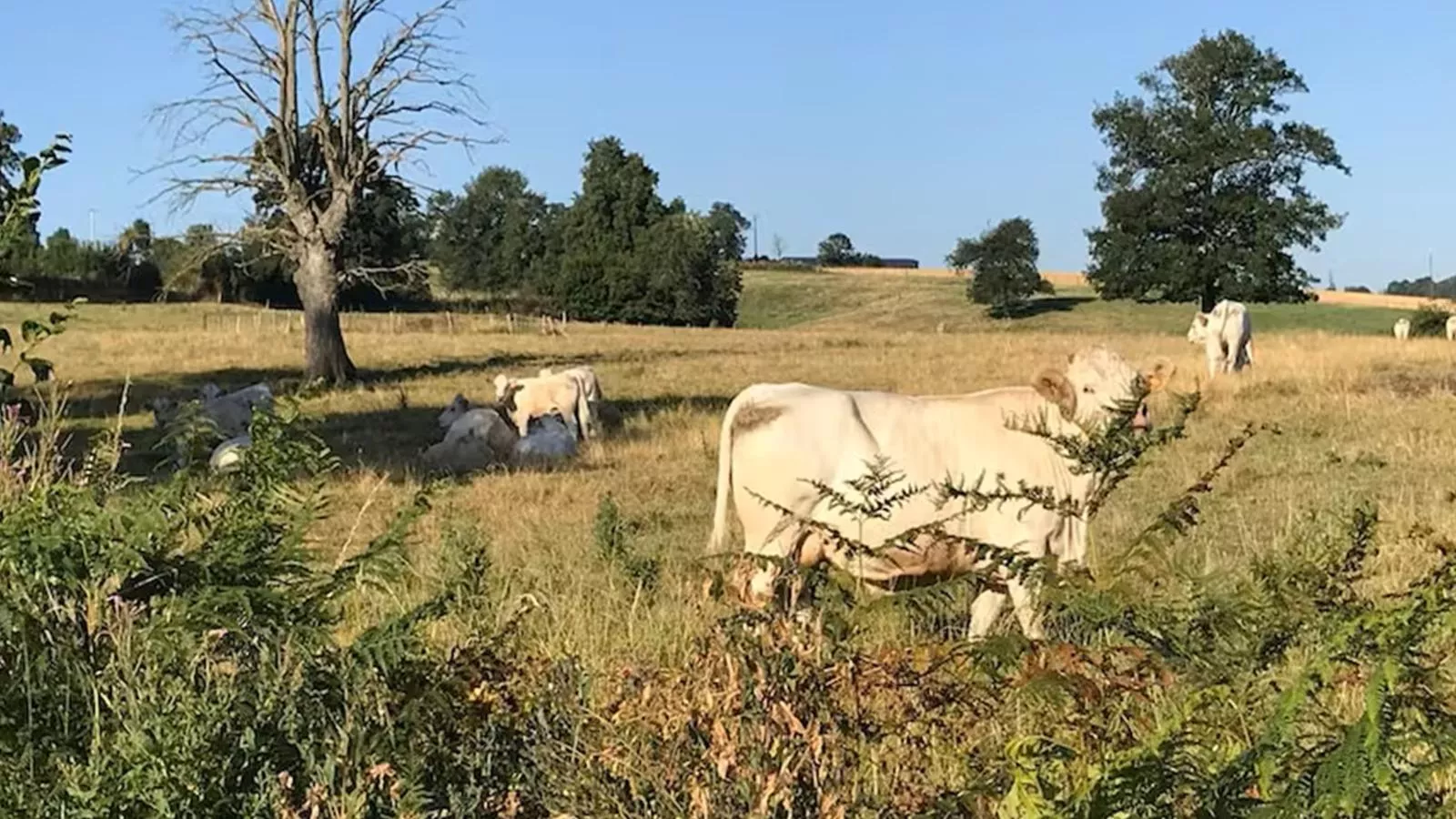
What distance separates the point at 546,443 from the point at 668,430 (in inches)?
84.1

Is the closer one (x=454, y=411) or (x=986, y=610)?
(x=986, y=610)

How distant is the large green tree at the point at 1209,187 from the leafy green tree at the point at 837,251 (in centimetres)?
8838

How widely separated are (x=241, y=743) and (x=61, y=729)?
67 centimetres

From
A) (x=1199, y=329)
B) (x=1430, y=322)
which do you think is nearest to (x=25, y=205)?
(x=1199, y=329)

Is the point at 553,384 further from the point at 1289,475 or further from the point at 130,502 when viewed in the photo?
the point at 130,502

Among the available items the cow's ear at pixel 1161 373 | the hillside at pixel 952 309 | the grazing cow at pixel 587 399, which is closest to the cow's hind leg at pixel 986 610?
the cow's ear at pixel 1161 373

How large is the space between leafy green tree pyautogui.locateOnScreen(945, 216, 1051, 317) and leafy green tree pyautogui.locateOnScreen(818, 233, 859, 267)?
199ft

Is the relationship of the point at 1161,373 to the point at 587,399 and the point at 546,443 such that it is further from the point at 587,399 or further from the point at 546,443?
the point at 587,399

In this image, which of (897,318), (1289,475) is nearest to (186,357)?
(1289,475)

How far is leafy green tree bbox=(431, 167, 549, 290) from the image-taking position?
110625 mm

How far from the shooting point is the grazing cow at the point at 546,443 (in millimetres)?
17000

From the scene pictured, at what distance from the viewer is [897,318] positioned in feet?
305

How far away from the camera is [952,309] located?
96.2 meters

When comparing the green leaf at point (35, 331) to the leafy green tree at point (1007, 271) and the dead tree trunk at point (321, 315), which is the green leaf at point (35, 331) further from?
the leafy green tree at point (1007, 271)
